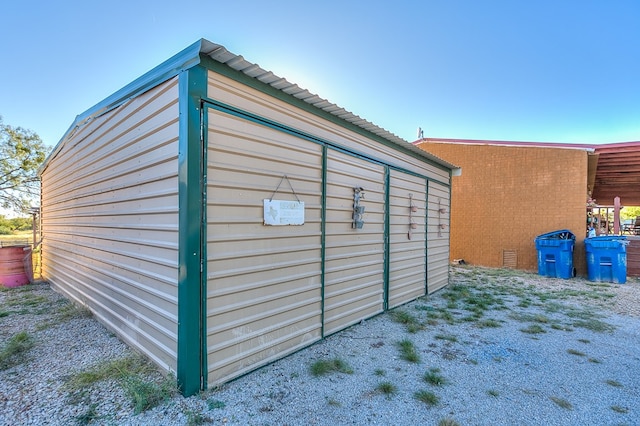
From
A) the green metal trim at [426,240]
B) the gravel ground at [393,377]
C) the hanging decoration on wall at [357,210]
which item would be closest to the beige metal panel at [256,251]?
the gravel ground at [393,377]

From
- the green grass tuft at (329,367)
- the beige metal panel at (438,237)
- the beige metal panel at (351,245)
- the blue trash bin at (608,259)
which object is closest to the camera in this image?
the green grass tuft at (329,367)

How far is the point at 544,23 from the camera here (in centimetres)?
604

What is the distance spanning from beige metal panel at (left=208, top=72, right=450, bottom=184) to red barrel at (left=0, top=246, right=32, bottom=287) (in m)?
6.26

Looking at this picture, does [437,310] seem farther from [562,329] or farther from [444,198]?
[444,198]

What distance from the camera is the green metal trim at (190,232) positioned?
2.05m

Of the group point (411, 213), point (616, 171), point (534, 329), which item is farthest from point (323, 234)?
point (616, 171)

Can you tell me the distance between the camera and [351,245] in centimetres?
364

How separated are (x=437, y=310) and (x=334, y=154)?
2877 millimetres

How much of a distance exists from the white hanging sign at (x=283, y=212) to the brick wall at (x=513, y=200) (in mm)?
7943

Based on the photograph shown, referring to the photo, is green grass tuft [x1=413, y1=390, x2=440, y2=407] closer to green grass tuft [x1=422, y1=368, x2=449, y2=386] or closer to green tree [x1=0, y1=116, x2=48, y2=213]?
green grass tuft [x1=422, y1=368, x2=449, y2=386]

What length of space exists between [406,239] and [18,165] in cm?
1677

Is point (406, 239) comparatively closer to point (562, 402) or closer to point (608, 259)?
point (562, 402)

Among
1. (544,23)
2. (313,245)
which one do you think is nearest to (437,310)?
(313,245)

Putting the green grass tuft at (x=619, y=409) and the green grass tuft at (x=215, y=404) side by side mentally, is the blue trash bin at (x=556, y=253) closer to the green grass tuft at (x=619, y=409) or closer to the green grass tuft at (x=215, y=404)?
the green grass tuft at (x=619, y=409)
